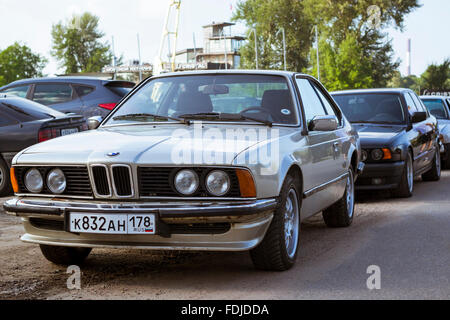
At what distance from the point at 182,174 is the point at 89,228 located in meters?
0.72

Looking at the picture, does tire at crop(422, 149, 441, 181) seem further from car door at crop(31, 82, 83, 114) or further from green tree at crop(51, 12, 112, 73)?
green tree at crop(51, 12, 112, 73)

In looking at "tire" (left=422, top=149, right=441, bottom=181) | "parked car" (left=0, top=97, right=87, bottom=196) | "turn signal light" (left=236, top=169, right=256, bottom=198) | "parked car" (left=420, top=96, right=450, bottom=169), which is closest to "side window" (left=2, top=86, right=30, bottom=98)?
"parked car" (left=0, top=97, right=87, bottom=196)

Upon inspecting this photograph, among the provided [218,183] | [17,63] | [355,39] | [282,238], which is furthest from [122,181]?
Answer: [17,63]

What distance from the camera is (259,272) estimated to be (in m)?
5.02

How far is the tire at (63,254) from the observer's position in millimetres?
5273

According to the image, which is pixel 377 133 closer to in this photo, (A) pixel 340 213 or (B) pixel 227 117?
(A) pixel 340 213

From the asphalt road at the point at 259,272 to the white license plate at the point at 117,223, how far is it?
0.41 m

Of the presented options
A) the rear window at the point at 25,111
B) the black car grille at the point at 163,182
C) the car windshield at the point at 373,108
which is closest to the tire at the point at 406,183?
the car windshield at the point at 373,108

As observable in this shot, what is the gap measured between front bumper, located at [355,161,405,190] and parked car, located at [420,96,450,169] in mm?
5616

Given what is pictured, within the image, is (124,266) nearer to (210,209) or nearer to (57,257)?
(57,257)

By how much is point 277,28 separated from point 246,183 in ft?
242

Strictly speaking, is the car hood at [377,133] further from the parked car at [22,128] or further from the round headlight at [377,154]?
the parked car at [22,128]

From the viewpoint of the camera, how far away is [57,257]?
5.31 meters

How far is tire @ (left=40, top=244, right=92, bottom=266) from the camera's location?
5273 millimetres
